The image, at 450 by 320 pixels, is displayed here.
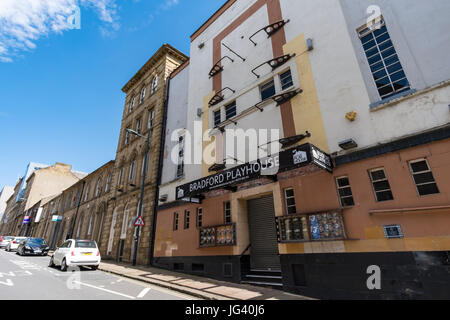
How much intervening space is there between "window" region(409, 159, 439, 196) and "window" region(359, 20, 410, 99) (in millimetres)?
2590

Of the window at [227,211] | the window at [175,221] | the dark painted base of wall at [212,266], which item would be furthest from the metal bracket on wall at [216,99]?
the dark painted base of wall at [212,266]

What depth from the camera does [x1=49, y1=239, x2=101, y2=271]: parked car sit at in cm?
1166

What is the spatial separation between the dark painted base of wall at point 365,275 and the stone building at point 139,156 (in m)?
10.6

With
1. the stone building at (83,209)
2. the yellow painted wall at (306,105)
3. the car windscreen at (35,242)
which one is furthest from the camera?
the stone building at (83,209)

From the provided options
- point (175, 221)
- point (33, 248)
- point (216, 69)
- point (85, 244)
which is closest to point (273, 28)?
point (216, 69)

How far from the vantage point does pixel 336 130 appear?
27.4 ft

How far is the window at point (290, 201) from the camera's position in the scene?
29.1 feet

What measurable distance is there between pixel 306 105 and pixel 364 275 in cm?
646

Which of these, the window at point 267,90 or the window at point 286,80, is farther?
the window at point 267,90

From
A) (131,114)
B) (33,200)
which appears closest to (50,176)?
(33,200)

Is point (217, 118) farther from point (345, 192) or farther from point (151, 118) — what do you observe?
point (151, 118)

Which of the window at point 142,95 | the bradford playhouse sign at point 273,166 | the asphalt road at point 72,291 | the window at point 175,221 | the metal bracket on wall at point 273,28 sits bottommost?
the asphalt road at point 72,291

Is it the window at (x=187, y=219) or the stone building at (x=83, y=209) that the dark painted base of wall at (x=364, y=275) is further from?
the stone building at (x=83, y=209)

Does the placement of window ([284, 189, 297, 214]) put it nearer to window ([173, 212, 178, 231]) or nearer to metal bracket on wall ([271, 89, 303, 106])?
metal bracket on wall ([271, 89, 303, 106])
